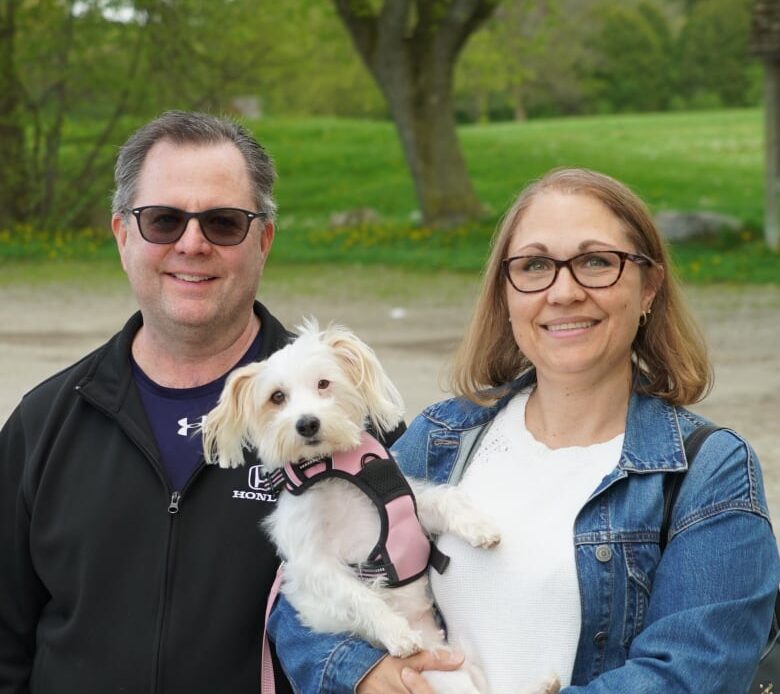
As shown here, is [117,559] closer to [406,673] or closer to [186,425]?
[186,425]

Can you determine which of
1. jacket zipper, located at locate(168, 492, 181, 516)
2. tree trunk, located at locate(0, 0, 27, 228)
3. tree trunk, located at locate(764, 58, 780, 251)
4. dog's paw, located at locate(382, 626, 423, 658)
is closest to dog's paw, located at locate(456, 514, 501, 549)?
dog's paw, located at locate(382, 626, 423, 658)

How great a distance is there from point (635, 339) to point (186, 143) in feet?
5.15

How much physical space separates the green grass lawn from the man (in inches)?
483

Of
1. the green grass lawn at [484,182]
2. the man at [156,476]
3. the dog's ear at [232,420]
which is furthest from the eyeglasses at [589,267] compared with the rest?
the green grass lawn at [484,182]

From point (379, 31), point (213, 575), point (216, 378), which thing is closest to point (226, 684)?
point (213, 575)

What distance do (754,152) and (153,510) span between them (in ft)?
135

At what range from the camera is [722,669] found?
2867mm

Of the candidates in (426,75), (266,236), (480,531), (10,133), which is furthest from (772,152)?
(480,531)

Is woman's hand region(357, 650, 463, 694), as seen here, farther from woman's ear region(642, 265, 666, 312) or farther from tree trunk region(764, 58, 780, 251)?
tree trunk region(764, 58, 780, 251)

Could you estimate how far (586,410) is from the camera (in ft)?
11.2

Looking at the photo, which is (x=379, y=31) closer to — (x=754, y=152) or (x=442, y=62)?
(x=442, y=62)

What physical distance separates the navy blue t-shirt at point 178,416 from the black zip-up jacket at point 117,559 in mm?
56

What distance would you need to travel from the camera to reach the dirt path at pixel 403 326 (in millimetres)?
11133

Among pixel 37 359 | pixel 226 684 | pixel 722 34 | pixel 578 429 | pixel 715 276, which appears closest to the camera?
pixel 578 429
